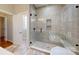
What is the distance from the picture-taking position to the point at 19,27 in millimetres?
1543

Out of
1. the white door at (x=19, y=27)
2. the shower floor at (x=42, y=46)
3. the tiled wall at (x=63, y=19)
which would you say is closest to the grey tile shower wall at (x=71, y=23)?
the tiled wall at (x=63, y=19)

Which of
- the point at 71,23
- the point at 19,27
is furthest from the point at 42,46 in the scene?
the point at 71,23

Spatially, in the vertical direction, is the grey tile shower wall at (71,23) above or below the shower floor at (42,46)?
above

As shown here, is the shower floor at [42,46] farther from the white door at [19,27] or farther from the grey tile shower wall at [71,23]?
the grey tile shower wall at [71,23]

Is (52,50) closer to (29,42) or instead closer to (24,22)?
(29,42)

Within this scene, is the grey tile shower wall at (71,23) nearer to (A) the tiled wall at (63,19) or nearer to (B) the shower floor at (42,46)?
(A) the tiled wall at (63,19)

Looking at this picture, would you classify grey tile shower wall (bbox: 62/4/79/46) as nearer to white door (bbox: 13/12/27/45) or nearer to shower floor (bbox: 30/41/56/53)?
shower floor (bbox: 30/41/56/53)

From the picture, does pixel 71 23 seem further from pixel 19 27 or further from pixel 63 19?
pixel 19 27

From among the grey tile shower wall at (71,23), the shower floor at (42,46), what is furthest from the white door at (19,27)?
the grey tile shower wall at (71,23)

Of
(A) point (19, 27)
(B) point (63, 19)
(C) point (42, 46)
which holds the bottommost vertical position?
(C) point (42, 46)

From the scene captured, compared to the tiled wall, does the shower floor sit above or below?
below

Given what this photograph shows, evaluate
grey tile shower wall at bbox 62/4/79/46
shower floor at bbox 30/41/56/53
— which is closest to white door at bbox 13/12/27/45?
shower floor at bbox 30/41/56/53

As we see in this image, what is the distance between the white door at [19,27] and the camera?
5.04 feet

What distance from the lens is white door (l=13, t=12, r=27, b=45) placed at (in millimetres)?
1537
